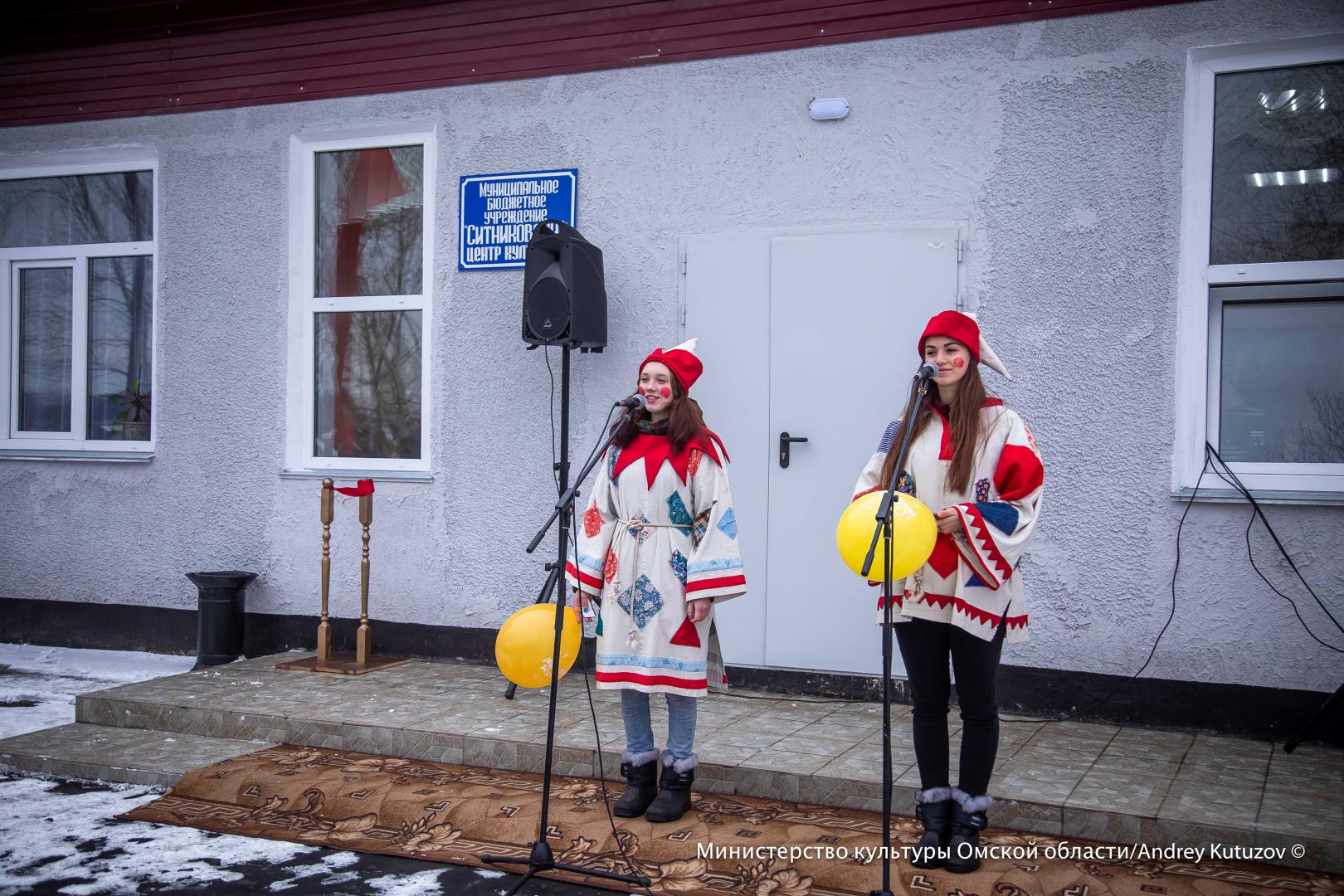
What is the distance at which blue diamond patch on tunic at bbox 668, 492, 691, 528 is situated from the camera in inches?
157

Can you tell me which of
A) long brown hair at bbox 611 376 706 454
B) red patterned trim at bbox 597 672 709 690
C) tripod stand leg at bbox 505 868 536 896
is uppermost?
long brown hair at bbox 611 376 706 454

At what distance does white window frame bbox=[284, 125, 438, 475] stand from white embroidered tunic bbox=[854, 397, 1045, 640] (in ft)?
12.5

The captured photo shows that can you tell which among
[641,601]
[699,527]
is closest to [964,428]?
[699,527]

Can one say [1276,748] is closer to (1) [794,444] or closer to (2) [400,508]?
(1) [794,444]

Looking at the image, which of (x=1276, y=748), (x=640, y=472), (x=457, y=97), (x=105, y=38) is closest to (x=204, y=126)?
(x=105, y=38)

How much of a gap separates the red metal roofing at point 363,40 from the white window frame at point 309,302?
0.28 metres

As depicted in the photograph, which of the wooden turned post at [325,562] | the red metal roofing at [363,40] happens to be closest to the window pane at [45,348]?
the red metal roofing at [363,40]

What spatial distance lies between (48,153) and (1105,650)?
714 cm

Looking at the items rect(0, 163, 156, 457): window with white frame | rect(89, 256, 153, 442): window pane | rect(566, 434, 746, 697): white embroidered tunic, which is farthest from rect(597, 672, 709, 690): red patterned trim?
rect(89, 256, 153, 442): window pane

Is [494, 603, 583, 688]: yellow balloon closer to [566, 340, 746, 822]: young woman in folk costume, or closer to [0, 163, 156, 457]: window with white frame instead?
[566, 340, 746, 822]: young woman in folk costume

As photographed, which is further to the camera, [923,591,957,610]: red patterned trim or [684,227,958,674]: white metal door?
[684,227,958,674]: white metal door

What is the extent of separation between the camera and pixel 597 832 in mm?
3916

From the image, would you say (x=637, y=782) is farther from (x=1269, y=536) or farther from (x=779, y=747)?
(x=1269, y=536)

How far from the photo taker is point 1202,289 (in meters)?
5.11
